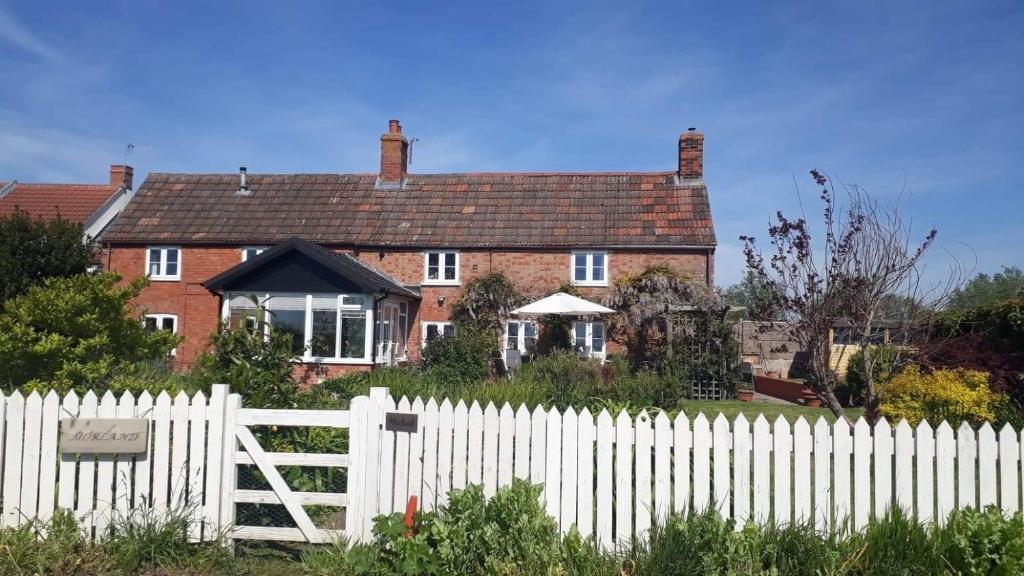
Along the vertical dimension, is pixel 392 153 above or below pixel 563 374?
above

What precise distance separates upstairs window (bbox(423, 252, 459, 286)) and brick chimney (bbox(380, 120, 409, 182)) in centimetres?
386

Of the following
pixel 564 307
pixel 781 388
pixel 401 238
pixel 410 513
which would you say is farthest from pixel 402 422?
pixel 401 238

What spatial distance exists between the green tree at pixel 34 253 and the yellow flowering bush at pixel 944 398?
12.8 meters

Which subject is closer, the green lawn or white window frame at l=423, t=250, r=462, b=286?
the green lawn

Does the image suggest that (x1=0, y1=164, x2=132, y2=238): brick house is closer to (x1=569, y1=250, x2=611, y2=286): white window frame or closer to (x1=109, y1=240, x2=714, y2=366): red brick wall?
(x1=109, y1=240, x2=714, y2=366): red brick wall

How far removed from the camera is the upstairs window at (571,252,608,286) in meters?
20.5

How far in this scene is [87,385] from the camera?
8.09 meters

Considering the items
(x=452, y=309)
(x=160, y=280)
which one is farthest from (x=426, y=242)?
(x=160, y=280)

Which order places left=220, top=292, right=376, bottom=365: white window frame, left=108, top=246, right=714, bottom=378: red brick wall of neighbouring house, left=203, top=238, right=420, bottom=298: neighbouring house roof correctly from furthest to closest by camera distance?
left=108, top=246, right=714, bottom=378: red brick wall of neighbouring house < left=220, top=292, right=376, bottom=365: white window frame < left=203, top=238, right=420, bottom=298: neighbouring house roof

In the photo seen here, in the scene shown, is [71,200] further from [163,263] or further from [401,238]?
[401,238]

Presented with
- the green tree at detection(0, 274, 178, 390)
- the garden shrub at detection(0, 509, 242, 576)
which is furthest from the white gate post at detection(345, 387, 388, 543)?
the green tree at detection(0, 274, 178, 390)

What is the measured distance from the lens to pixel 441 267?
21141 millimetres

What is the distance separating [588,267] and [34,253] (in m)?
13.5

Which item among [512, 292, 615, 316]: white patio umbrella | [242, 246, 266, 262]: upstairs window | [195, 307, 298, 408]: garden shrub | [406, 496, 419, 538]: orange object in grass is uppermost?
[242, 246, 266, 262]: upstairs window
